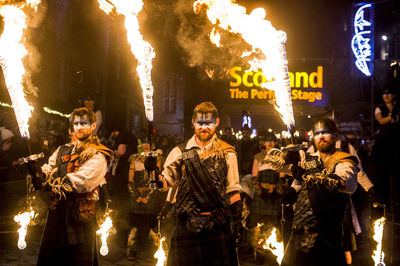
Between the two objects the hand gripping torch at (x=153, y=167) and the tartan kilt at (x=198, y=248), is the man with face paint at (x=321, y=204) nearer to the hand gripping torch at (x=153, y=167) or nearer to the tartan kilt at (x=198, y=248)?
the tartan kilt at (x=198, y=248)

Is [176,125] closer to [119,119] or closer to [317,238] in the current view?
[119,119]

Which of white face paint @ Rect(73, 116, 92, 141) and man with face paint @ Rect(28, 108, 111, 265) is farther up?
white face paint @ Rect(73, 116, 92, 141)

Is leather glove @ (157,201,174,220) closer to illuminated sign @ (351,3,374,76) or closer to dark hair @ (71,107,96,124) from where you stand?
dark hair @ (71,107,96,124)

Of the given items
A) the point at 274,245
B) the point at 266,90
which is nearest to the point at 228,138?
the point at 274,245

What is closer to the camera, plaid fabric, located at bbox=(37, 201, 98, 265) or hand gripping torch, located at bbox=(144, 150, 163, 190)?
hand gripping torch, located at bbox=(144, 150, 163, 190)

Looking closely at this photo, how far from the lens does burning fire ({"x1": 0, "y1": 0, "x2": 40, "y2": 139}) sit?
14.6ft

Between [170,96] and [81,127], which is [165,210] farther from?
[170,96]

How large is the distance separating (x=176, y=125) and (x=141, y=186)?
87.7 ft

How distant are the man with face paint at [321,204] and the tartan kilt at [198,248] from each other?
0.84 metres

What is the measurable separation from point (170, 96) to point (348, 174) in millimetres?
30620

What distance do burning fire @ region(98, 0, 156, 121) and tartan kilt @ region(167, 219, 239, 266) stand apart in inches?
52.8

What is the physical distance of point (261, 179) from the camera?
23.6 ft

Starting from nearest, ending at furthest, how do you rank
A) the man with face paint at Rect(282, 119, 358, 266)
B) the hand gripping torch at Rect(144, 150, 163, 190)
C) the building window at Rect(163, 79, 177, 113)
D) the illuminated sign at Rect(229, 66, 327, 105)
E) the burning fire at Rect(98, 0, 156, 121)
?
the burning fire at Rect(98, 0, 156, 121), the hand gripping torch at Rect(144, 150, 163, 190), the man with face paint at Rect(282, 119, 358, 266), the illuminated sign at Rect(229, 66, 327, 105), the building window at Rect(163, 79, 177, 113)

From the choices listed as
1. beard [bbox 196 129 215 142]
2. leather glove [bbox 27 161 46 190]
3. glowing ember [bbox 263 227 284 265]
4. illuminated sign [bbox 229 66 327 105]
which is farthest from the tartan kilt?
illuminated sign [bbox 229 66 327 105]
